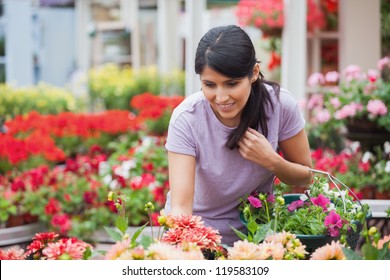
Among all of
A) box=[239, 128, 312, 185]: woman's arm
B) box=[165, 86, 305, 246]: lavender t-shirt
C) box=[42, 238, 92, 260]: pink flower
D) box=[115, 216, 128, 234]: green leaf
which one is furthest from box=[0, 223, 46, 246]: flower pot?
box=[42, 238, 92, 260]: pink flower

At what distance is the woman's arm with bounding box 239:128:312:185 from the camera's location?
6.70 ft

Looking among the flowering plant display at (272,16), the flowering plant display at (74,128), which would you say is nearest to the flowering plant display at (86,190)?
the flowering plant display at (74,128)

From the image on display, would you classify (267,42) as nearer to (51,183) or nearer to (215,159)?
(51,183)

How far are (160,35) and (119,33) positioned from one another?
86 centimetres

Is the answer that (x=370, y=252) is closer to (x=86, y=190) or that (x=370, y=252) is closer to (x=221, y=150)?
(x=221, y=150)

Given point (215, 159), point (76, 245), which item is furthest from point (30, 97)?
point (76, 245)

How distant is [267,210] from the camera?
6.30ft

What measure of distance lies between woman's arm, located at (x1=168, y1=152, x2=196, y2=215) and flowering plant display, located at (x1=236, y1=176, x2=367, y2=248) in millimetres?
152

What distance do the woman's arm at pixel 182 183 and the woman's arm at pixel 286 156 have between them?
0.50 ft

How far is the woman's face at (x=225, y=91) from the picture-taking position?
6.33 feet

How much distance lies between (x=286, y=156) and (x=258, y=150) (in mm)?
253

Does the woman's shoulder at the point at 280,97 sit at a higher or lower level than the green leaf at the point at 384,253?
higher

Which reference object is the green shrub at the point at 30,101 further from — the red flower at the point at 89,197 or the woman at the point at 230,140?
the woman at the point at 230,140

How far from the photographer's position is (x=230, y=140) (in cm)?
210
